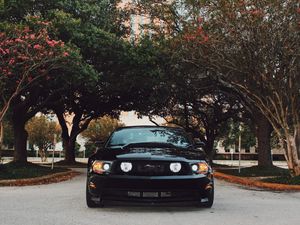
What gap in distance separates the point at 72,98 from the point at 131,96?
11.4ft

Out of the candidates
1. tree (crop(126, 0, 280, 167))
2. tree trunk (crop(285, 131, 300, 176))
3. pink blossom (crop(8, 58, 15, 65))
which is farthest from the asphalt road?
tree (crop(126, 0, 280, 167))

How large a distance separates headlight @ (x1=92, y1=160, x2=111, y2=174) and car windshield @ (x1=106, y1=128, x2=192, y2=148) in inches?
40.4

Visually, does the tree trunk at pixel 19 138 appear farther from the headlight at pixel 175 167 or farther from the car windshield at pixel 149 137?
the headlight at pixel 175 167

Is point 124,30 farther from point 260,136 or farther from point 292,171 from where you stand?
point 292,171

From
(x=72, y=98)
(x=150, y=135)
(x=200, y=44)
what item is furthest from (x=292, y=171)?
(x=72, y=98)

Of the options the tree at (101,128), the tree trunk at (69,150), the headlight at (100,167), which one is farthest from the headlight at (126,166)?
the tree at (101,128)

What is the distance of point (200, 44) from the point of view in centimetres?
1576

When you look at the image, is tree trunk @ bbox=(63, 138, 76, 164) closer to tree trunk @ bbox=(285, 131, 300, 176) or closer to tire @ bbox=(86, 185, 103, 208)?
tree trunk @ bbox=(285, 131, 300, 176)

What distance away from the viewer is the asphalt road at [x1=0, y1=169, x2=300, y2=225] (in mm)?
6746

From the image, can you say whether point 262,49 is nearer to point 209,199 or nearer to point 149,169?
point 209,199

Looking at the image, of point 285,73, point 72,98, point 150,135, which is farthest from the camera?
point 72,98

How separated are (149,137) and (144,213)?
1.82m

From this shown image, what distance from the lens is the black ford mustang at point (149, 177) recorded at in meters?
7.12

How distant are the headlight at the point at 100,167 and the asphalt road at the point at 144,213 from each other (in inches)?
26.2
